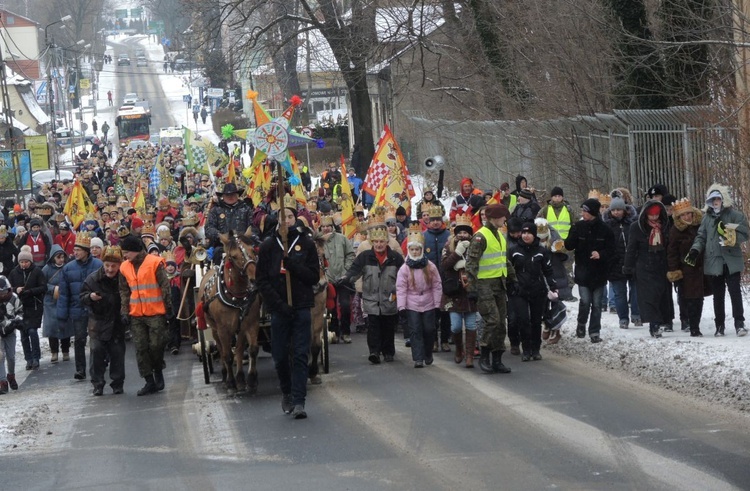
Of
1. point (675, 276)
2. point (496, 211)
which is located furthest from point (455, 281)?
point (675, 276)

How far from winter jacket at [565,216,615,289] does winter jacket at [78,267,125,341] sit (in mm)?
5406

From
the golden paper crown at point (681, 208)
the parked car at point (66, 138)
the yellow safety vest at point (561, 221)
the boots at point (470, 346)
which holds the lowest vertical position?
the boots at point (470, 346)

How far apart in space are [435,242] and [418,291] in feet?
6.49

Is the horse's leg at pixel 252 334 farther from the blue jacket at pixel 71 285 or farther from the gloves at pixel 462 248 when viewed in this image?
the blue jacket at pixel 71 285

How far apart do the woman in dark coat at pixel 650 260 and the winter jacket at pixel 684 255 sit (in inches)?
8.9

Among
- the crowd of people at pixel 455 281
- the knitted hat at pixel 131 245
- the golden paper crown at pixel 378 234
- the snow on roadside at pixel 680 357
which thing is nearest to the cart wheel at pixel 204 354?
the crowd of people at pixel 455 281

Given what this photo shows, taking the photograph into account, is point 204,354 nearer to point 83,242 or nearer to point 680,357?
point 83,242

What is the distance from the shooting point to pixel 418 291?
579 inches

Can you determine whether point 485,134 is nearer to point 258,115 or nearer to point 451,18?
point 451,18

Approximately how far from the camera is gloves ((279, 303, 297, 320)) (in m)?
11.7

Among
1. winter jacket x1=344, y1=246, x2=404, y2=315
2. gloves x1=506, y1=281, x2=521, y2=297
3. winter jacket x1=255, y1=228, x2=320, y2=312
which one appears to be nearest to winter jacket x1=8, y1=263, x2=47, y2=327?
winter jacket x1=344, y1=246, x2=404, y2=315

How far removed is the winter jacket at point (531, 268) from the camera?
47.2ft

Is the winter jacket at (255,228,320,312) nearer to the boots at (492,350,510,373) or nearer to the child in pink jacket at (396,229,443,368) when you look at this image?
the boots at (492,350,510,373)

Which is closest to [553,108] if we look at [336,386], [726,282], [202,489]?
[726,282]
